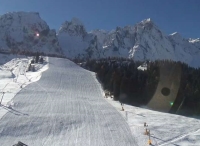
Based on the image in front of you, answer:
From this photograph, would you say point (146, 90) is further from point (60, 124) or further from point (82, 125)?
point (60, 124)

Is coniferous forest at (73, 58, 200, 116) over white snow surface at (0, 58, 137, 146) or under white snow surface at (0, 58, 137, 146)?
over

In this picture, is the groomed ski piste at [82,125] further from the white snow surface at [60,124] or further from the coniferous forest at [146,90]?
the coniferous forest at [146,90]

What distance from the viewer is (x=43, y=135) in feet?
98.0

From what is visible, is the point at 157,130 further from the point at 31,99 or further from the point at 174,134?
the point at 31,99

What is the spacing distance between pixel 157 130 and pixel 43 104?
63.8 ft

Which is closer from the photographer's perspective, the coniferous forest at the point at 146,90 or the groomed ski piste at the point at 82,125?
the groomed ski piste at the point at 82,125

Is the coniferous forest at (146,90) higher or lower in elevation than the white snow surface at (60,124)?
higher

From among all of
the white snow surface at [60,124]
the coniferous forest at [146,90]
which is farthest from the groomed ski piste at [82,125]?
the coniferous forest at [146,90]

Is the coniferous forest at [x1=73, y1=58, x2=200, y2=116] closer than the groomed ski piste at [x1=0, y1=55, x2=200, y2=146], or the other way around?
the groomed ski piste at [x1=0, y1=55, x2=200, y2=146]

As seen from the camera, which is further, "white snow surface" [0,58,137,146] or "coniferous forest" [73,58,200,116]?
"coniferous forest" [73,58,200,116]

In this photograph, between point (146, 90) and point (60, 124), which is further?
point (146, 90)

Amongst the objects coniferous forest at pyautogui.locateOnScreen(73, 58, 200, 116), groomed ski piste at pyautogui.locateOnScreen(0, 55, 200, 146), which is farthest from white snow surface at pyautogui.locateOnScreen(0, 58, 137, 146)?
coniferous forest at pyautogui.locateOnScreen(73, 58, 200, 116)

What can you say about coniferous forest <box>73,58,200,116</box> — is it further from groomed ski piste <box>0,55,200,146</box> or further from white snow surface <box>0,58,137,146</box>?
groomed ski piste <box>0,55,200,146</box>

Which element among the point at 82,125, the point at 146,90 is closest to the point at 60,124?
the point at 82,125
